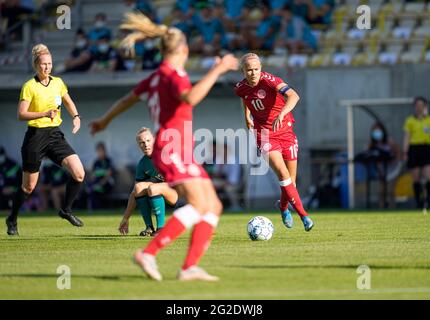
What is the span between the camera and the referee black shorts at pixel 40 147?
14164 mm

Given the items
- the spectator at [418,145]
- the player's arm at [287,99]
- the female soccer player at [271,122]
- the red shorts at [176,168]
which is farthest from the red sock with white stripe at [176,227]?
the spectator at [418,145]

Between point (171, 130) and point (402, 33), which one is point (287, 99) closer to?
point (171, 130)

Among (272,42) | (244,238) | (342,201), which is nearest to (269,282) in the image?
(244,238)

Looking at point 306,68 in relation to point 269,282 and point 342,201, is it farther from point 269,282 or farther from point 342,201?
point 269,282

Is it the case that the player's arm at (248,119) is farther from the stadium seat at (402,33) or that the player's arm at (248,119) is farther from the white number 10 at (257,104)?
the stadium seat at (402,33)

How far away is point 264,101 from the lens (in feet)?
46.8

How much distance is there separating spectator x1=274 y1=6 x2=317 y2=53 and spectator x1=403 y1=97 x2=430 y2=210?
4862 mm

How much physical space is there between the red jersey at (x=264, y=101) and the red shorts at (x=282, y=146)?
3.0 inches

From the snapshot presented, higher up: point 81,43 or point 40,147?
point 81,43

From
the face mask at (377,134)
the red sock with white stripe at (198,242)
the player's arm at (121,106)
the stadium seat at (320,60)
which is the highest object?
the player's arm at (121,106)

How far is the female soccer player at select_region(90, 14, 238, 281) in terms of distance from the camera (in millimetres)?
8594

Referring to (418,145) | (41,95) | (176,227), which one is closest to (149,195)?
(41,95)

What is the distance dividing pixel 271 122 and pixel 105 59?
43.8 feet

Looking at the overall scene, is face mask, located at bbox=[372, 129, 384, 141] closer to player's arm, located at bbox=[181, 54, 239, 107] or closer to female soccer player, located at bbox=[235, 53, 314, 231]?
female soccer player, located at bbox=[235, 53, 314, 231]
